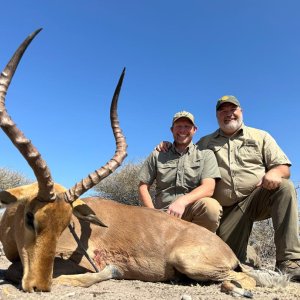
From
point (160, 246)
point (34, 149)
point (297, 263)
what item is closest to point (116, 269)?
point (160, 246)

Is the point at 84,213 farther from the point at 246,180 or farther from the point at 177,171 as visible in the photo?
the point at 246,180

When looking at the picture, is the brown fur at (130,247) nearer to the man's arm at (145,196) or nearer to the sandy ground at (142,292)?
the sandy ground at (142,292)

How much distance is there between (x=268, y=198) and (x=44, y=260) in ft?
12.3

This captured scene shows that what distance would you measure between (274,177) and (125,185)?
15.8m

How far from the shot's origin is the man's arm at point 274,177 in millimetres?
6055

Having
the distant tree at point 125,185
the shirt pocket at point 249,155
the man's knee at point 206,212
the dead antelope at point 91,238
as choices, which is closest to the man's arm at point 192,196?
the man's knee at point 206,212

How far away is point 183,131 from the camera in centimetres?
680

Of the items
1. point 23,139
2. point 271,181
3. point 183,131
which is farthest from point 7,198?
point 271,181

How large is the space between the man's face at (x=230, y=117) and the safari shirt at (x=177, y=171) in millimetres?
518

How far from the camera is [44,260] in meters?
3.85

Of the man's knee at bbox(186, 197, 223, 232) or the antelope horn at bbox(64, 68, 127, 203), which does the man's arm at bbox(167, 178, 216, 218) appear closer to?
the man's knee at bbox(186, 197, 223, 232)

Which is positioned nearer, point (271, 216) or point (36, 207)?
point (36, 207)

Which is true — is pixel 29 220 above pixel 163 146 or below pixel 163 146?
below

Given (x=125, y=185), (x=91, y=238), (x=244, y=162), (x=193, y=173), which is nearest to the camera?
(x=91, y=238)
